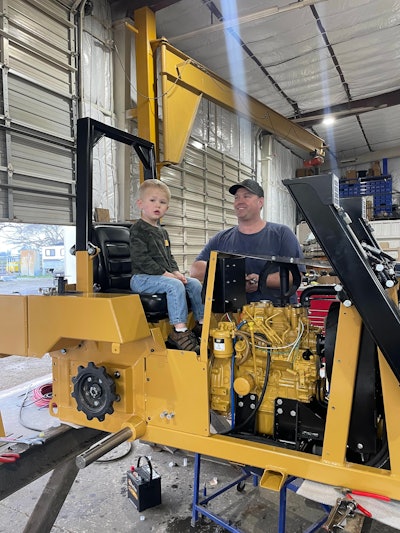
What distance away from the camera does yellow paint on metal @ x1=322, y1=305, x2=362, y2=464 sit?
5.15 ft

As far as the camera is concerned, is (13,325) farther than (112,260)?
No

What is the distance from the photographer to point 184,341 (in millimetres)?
2076

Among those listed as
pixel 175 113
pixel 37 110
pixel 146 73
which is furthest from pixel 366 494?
pixel 146 73

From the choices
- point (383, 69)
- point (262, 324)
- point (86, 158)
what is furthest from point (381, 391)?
point (383, 69)

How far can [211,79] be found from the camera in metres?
5.64

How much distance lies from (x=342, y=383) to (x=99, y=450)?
3.45ft

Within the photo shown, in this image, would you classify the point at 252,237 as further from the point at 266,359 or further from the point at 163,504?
the point at 163,504

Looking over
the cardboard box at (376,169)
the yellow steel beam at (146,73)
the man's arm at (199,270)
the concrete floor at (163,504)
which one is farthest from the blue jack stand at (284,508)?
the cardboard box at (376,169)

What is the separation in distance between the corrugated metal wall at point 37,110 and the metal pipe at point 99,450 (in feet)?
10.7

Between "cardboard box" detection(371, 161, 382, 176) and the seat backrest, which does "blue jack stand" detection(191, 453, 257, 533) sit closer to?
the seat backrest

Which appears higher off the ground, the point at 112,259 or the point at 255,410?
the point at 112,259

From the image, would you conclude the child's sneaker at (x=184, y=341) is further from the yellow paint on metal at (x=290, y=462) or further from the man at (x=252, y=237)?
the man at (x=252, y=237)

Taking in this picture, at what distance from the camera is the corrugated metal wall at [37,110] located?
432 centimetres

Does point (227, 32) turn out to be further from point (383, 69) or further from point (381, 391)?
point (381, 391)
